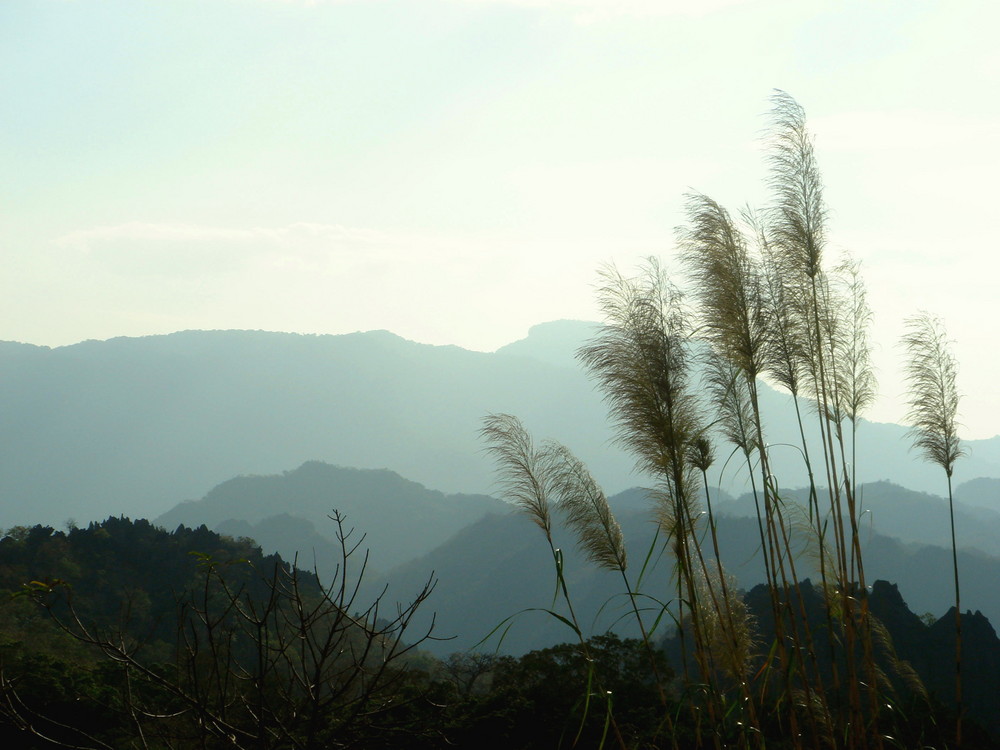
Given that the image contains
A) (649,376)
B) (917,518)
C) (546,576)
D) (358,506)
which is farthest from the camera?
(358,506)

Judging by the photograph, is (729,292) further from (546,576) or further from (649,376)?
(546,576)

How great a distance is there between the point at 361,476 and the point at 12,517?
8027 centimetres

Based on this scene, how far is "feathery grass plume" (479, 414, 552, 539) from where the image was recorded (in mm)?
3162

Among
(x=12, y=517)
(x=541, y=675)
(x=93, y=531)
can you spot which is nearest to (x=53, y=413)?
(x=12, y=517)

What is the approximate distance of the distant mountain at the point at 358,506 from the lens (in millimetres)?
128975

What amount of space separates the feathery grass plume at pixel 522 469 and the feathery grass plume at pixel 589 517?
0.06 m

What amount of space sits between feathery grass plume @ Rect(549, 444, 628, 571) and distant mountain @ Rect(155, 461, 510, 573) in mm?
121325

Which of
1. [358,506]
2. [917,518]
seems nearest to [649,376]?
[917,518]

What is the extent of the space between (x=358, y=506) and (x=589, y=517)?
136 metres

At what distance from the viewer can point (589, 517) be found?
3111mm

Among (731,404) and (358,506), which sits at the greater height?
(731,404)

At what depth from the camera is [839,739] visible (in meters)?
3.34

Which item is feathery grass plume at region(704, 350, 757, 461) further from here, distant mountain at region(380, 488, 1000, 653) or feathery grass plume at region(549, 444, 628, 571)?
distant mountain at region(380, 488, 1000, 653)

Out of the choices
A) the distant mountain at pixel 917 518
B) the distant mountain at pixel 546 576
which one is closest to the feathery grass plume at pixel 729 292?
the distant mountain at pixel 546 576
